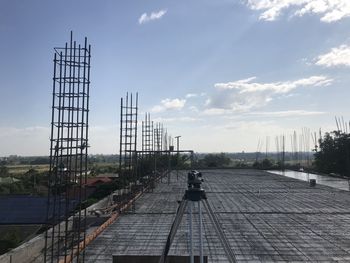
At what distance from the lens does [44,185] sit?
48688 millimetres

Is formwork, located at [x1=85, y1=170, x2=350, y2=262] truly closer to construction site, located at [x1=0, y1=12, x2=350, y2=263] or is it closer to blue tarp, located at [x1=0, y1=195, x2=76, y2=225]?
construction site, located at [x1=0, y1=12, x2=350, y2=263]

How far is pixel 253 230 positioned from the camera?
1442 centimetres

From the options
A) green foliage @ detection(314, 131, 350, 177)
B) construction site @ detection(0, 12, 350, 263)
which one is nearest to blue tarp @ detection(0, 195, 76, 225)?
construction site @ detection(0, 12, 350, 263)

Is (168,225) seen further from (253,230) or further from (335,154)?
(335,154)

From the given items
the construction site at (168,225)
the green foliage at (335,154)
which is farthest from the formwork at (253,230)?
the green foliage at (335,154)

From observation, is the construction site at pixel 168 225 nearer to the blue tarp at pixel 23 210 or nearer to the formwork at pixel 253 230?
the formwork at pixel 253 230

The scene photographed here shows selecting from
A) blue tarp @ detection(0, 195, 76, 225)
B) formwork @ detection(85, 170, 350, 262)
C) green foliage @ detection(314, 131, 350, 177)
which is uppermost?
green foliage @ detection(314, 131, 350, 177)

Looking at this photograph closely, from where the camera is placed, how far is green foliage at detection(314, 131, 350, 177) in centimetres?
4678

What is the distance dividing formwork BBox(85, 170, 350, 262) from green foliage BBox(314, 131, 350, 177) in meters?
25.3

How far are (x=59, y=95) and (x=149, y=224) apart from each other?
6857mm

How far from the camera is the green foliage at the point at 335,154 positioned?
4678 cm

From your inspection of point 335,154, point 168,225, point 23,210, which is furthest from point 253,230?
point 335,154

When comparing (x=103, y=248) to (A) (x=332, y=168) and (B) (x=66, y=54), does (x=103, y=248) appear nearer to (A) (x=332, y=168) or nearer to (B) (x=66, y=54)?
(B) (x=66, y=54)

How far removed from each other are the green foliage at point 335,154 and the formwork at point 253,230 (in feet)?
83.2
